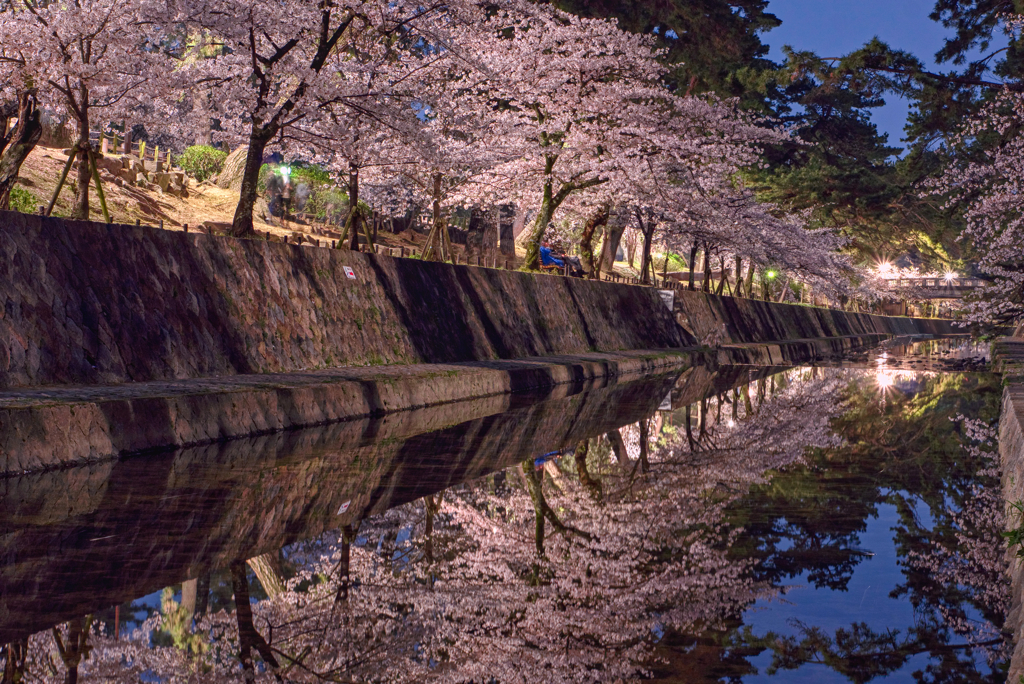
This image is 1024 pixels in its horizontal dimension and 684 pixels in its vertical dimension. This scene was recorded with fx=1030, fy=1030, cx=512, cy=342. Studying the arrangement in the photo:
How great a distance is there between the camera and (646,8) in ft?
109

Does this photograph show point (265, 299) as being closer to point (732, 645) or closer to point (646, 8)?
point (732, 645)

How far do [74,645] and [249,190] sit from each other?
14798mm

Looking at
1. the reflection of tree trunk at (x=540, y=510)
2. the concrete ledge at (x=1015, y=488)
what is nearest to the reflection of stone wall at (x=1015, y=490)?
the concrete ledge at (x=1015, y=488)

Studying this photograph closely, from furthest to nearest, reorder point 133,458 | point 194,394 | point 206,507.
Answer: point 194,394
point 133,458
point 206,507

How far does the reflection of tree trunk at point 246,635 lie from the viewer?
12.1 ft

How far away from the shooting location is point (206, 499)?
701 cm

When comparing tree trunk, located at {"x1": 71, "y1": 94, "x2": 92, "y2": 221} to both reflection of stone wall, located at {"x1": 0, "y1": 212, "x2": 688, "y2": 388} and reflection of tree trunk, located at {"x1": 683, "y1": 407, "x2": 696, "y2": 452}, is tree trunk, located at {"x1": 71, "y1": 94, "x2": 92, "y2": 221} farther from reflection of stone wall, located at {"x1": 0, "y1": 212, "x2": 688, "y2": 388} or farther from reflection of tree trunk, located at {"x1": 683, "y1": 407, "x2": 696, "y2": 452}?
reflection of tree trunk, located at {"x1": 683, "y1": 407, "x2": 696, "y2": 452}

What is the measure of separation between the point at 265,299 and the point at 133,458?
15.7 ft

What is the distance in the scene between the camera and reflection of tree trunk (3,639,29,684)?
343cm

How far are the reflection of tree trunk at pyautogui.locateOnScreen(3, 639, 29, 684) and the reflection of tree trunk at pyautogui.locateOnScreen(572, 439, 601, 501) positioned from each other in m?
4.63

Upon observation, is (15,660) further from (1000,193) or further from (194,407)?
(1000,193)

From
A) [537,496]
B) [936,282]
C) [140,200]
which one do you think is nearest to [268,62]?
[537,496]

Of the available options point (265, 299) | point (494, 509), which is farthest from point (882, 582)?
point (265, 299)

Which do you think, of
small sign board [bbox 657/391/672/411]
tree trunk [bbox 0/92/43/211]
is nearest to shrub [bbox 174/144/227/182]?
tree trunk [bbox 0/92/43/211]
